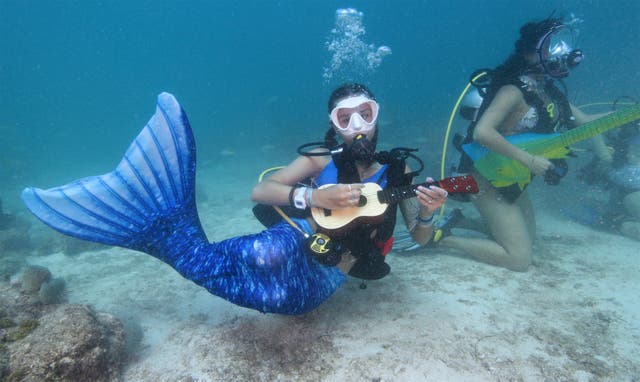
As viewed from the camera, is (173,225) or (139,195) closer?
(139,195)

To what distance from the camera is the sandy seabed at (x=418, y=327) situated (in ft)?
7.90

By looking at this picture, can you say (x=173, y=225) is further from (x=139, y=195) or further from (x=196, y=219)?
(x=139, y=195)

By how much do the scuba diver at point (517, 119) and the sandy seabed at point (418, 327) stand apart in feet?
0.97

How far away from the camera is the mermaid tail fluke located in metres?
2.40

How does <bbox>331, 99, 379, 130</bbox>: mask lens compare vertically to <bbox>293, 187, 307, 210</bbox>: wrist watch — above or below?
above

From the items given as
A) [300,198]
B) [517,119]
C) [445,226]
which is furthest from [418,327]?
[517,119]

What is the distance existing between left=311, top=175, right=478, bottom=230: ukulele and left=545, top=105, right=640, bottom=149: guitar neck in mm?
2833

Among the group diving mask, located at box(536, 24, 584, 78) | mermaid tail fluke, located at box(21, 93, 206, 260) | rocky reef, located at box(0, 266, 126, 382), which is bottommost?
rocky reef, located at box(0, 266, 126, 382)

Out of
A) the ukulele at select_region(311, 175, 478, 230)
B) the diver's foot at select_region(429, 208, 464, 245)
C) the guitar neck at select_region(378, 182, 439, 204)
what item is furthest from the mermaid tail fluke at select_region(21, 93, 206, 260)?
the diver's foot at select_region(429, 208, 464, 245)

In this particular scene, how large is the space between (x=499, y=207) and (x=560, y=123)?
5.02 ft

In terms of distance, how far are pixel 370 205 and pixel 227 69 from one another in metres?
156

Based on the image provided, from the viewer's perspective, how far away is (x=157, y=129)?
8.48ft

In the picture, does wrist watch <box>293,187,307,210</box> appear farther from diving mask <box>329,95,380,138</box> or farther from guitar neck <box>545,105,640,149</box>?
guitar neck <box>545,105,640,149</box>

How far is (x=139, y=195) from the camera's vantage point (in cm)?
254
